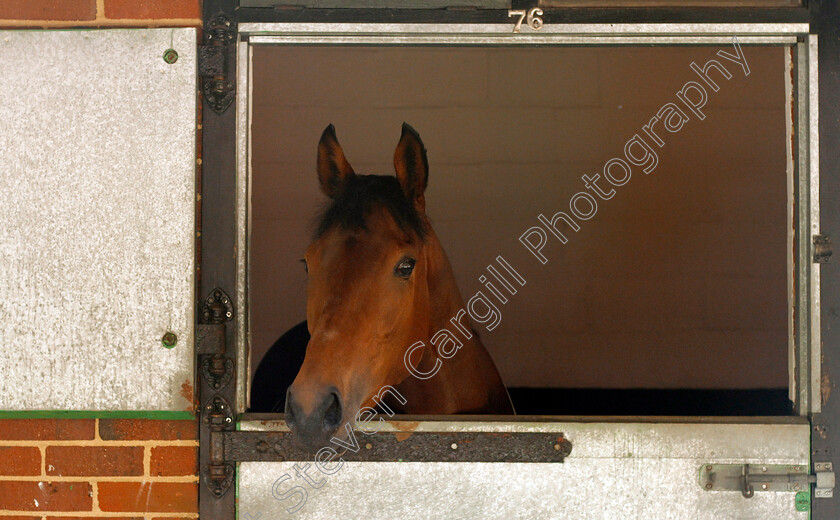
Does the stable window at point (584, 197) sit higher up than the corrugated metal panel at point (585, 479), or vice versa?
the stable window at point (584, 197)

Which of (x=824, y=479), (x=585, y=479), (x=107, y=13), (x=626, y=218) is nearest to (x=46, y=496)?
(x=107, y=13)

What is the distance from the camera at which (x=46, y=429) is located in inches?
63.6

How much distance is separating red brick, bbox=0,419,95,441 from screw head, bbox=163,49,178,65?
1.04 metres

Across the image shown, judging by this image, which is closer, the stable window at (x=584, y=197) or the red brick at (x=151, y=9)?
the red brick at (x=151, y=9)

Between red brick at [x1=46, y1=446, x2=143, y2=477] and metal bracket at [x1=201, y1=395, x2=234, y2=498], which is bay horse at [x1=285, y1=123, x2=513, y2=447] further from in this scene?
red brick at [x1=46, y1=446, x2=143, y2=477]

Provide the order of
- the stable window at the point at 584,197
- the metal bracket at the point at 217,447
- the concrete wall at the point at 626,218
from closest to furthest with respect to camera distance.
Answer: the metal bracket at the point at 217,447 < the stable window at the point at 584,197 < the concrete wall at the point at 626,218

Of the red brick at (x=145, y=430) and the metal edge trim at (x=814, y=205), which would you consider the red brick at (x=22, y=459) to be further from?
the metal edge trim at (x=814, y=205)

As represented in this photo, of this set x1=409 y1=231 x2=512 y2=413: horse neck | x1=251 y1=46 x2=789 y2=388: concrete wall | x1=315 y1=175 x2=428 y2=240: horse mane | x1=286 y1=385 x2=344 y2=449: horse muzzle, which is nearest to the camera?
x1=286 y1=385 x2=344 y2=449: horse muzzle

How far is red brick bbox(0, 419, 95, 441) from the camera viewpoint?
1605 millimetres

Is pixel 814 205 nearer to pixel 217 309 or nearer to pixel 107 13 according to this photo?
pixel 217 309

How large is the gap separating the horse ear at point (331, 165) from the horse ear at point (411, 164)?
142 millimetres

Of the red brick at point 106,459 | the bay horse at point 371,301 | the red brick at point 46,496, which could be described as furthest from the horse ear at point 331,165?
the red brick at point 46,496

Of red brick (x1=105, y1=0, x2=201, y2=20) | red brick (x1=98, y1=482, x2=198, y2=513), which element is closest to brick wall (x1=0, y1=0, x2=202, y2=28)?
red brick (x1=105, y1=0, x2=201, y2=20)

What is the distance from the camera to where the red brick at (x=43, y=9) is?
1.63 meters
